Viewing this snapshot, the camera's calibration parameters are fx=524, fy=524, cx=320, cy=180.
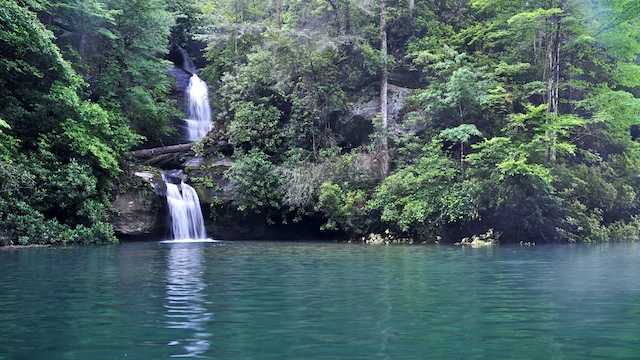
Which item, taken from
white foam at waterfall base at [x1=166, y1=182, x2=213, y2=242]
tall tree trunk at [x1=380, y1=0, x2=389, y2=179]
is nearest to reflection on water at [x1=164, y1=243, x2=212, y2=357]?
white foam at waterfall base at [x1=166, y1=182, x2=213, y2=242]

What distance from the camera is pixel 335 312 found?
5.61 m

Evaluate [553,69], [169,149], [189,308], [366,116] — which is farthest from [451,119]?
[189,308]

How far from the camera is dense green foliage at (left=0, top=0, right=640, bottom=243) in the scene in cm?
1938

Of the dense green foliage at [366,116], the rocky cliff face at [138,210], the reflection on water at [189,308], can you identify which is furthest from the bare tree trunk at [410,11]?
the reflection on water at [189,308]

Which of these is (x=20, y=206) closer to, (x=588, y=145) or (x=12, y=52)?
(x=12, y=52)

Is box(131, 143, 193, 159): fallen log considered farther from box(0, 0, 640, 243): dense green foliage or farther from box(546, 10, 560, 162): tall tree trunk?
box(546, 10, 560, 162): tall tree trunk

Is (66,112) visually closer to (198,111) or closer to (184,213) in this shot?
(184,213)

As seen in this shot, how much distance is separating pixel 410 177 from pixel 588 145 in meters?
8.75

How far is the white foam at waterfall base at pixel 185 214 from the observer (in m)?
23.1

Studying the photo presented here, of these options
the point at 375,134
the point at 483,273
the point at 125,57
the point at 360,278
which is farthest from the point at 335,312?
the point at 125,57

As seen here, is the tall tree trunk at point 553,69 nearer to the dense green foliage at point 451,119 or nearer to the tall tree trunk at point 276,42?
the dense green foliage at point 451,119

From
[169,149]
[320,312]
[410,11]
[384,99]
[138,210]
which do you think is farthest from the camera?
[410,11]

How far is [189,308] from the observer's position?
5863 mm

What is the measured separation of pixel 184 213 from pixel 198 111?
8876 mm
